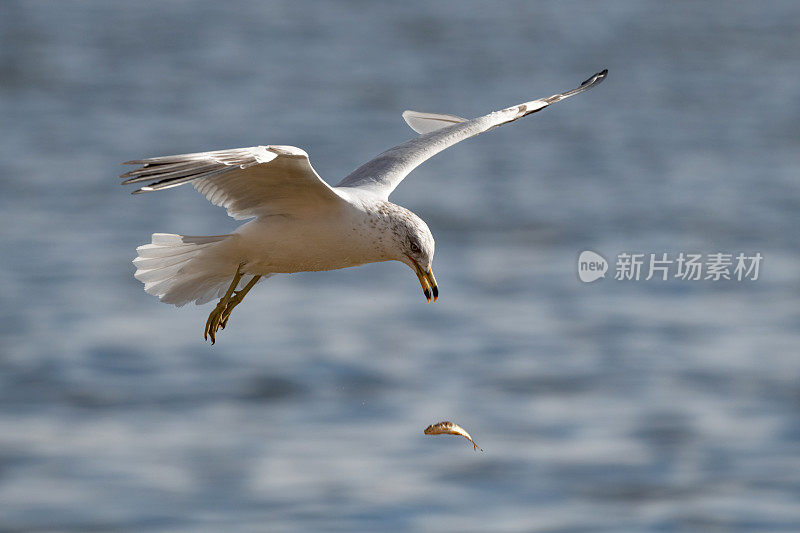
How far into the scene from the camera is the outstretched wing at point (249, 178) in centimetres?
523

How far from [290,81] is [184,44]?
452 centimetres

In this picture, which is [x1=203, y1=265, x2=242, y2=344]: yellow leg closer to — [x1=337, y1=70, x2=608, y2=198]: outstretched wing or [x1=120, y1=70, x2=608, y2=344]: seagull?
[x1=120, y1=70, x2=608, y2=344]: seagull

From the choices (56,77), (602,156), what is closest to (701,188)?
(602,156)

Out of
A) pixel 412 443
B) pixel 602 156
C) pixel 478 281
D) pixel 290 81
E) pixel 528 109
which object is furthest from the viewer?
pixel 290 81

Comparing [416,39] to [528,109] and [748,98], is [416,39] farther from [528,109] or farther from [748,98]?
[528,109]

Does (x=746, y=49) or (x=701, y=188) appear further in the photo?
(x=746, y=49)

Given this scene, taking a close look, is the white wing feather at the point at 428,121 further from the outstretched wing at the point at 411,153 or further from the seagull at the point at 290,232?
the seagull at the point at 290,232

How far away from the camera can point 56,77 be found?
3111 cm

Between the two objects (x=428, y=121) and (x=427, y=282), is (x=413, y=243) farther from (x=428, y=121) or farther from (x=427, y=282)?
(x=428, y=121)

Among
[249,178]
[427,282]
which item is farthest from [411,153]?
[249,178]

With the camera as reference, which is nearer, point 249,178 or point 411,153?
point 249,178

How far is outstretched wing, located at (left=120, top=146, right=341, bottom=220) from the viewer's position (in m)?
5.23

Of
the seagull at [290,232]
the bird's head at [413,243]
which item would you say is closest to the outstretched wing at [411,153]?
the seagull at [290,232]

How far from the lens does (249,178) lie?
6.12 metres
